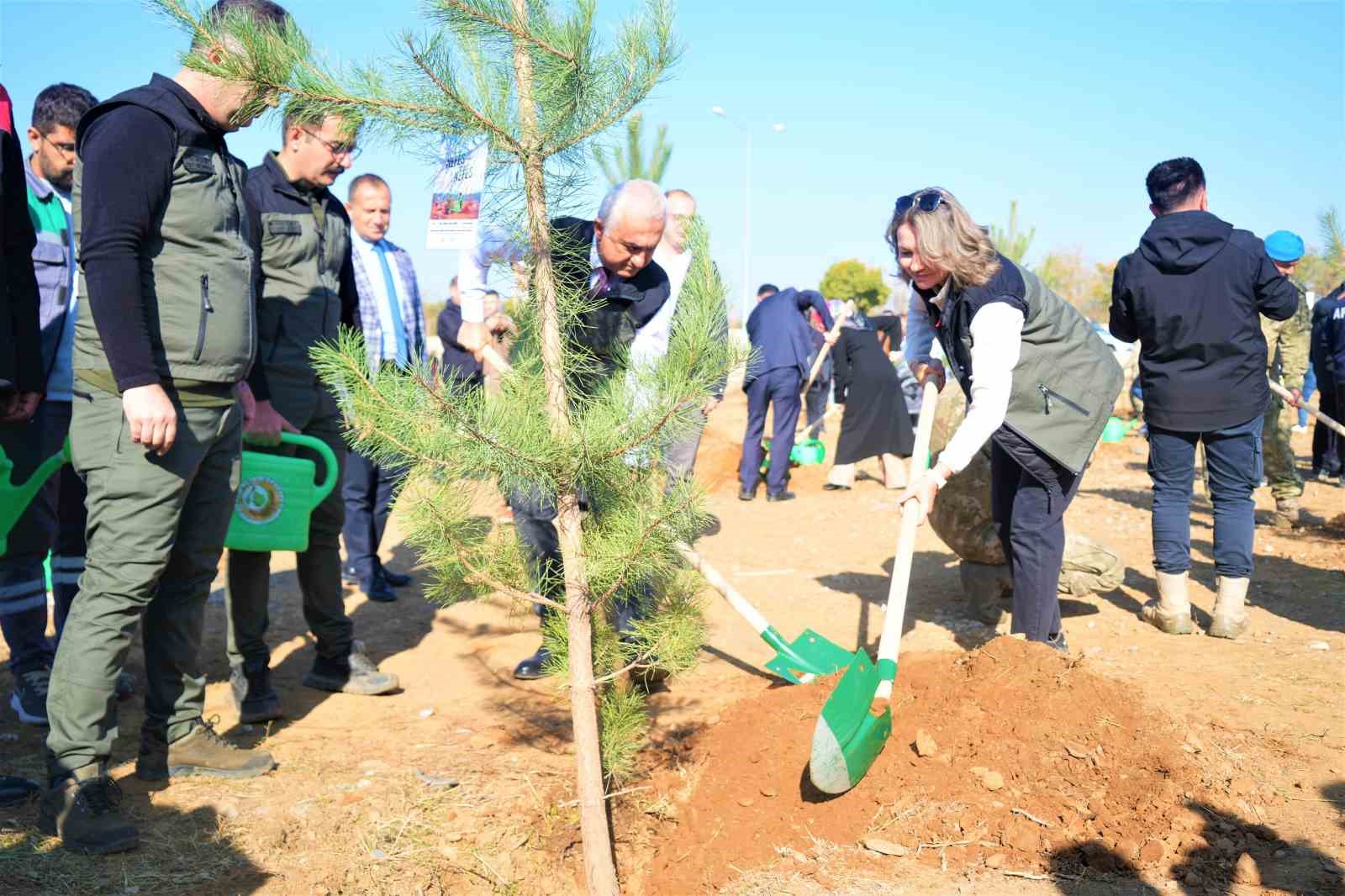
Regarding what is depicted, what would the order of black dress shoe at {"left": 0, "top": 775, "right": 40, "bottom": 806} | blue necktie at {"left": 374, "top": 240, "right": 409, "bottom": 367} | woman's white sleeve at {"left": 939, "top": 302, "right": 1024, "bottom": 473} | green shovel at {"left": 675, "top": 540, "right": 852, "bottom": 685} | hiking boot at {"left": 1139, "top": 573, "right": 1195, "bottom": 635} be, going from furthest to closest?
blue necktie at {"left": 374, "top": 240, "right": 409, "bottom": 367} → hiking boot at {"left": 1139, "top": 573, "right": 1195, "bottom": 635} → green shovel at {"left": 675, "top": 540, "right": 852, "bottom": 685} → woman's white sleeve at {"left": 939, "top": 302, "right": 1024, "bottom": 473} → black dress shoe at {"left": 0, "top": 775, "right": 40, "bottom": 806}

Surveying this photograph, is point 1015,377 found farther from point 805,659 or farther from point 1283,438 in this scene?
point 1283,438

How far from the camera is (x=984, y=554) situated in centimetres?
428

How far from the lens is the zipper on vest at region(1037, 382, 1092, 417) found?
3.29m

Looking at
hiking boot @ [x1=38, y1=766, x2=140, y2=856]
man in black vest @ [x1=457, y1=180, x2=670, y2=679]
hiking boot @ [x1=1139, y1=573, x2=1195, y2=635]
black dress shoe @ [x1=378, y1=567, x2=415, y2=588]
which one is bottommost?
black dress shoe @ [x1=378, y1=567, x2=415, y2=588]

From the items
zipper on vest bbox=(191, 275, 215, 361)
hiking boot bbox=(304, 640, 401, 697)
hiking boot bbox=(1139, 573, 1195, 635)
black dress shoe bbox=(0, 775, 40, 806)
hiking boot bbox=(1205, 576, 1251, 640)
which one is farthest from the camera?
hiking boot bbox=(1139, 573, 1195, 635)

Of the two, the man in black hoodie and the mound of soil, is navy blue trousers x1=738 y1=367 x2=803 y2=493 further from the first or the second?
the mound of soil

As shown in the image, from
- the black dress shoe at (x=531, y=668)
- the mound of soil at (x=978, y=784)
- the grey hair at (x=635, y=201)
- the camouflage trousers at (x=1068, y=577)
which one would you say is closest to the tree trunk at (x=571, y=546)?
the mound of soil at (x=978, y=784)

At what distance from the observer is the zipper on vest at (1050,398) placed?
130 inches

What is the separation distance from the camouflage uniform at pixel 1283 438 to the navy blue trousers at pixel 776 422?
11.0ft

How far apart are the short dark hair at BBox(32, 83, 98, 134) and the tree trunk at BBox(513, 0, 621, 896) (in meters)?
1.97

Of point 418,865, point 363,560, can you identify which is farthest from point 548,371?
point 363,560

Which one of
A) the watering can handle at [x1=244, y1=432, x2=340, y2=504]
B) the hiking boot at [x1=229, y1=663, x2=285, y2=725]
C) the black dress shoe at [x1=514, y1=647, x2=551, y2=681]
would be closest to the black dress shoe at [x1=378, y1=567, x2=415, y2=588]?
the black dress shoe at [x1=514, y1=647, x2=551, y2=681]

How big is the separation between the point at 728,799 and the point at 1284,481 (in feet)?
18.4

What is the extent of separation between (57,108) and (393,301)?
1.85 m
